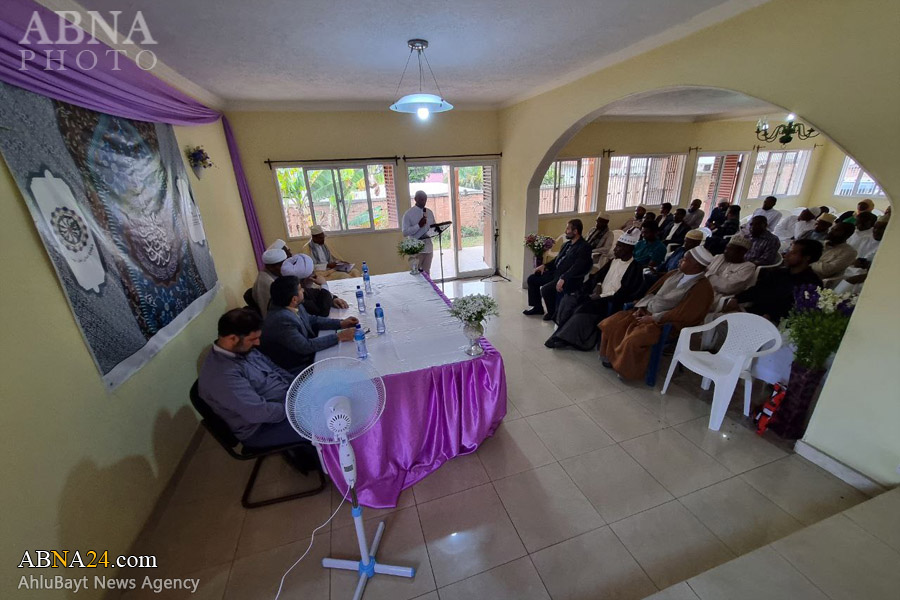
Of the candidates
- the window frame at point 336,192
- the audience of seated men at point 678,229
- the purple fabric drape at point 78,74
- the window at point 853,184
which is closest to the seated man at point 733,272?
the audience of seated men at point 678,229

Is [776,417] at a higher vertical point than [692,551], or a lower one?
higher

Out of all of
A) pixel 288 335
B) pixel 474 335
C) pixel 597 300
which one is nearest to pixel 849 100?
pixel 597 300

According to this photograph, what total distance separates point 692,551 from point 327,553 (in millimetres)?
1838

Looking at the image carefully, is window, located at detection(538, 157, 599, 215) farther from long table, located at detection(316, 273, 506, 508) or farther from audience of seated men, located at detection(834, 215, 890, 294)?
long table, located at detection(316, 273, 506, 508)

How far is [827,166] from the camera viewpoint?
27.4ft

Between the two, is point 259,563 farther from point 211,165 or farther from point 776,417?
point 211,165

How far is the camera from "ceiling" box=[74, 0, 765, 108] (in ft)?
6.78

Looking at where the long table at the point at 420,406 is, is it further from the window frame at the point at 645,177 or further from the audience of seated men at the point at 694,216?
the window frame at the point at 645,177

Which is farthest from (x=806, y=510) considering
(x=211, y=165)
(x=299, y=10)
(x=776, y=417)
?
(x=211, y=165)

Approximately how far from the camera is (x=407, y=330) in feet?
8.07

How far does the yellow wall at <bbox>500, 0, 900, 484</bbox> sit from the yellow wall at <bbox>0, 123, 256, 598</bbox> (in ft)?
12.7

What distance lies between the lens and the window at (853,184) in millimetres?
7906

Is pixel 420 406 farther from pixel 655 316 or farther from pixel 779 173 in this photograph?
pixel 779 173

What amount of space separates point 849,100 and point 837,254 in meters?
2.52
